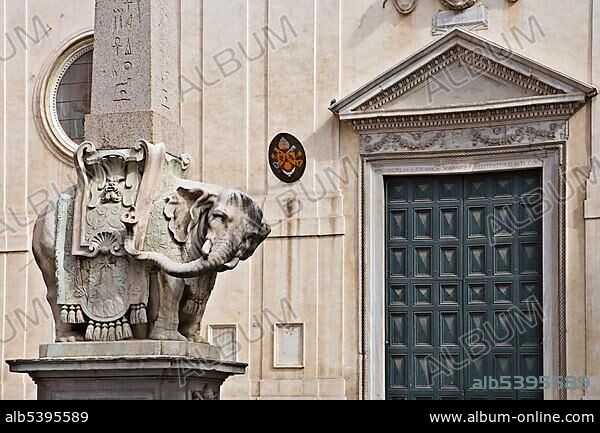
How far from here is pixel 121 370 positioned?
12.5 meters

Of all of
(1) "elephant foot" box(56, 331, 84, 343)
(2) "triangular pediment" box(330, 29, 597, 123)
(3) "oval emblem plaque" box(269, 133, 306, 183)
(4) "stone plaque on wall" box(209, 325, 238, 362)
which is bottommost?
(4) "stone plaque on wall" box(209, 325, 238, 362)

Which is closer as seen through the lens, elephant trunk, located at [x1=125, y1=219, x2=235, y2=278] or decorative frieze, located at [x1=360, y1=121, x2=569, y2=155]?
elephant trunk, located at [x1=125, y1=219, x2=235, y2=278]

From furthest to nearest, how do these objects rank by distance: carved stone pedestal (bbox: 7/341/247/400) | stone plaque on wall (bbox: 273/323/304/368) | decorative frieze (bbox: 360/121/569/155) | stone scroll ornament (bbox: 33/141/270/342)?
stone plaque on wall (bbox: 273/323/304/368)
decorative frieze (bbox: 360/121/569/155)
stone scroll ornament (bbox: 33/141/270/342)
carved stone pedestal (bbox: 7/341/247/400)

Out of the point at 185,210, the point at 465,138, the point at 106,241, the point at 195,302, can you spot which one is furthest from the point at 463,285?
the point at 106,241

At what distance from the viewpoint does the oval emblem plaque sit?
846 inches

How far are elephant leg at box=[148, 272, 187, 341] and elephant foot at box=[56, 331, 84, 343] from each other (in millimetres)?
627

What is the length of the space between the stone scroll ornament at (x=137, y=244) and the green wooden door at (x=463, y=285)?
800 centimetres

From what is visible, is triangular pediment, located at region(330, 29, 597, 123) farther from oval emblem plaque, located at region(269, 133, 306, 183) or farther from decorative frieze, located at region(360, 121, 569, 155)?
oval emblem plaque, located at region(269, 133, 306, 183)

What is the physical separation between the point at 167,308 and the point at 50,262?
114cm

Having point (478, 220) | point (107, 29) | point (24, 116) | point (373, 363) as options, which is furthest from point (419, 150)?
point (107, 29)
